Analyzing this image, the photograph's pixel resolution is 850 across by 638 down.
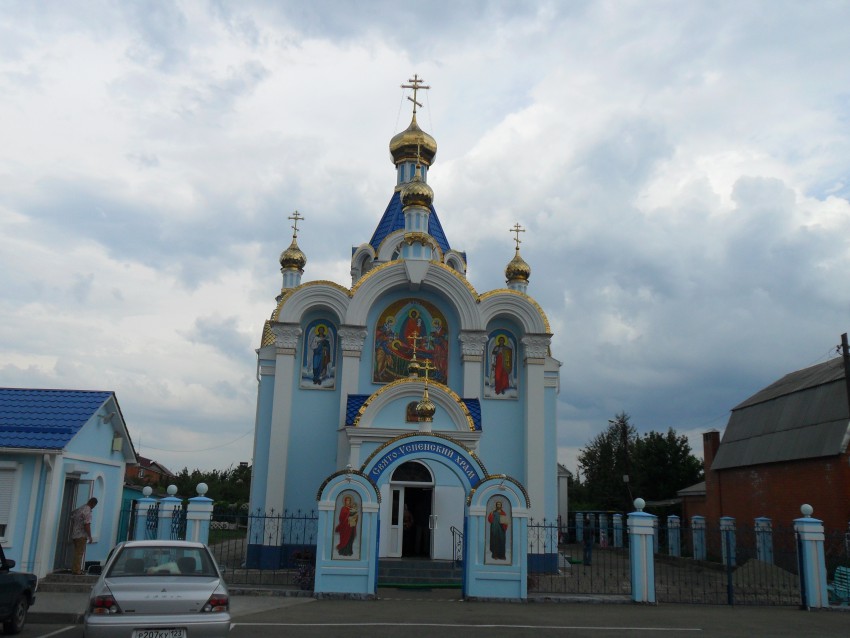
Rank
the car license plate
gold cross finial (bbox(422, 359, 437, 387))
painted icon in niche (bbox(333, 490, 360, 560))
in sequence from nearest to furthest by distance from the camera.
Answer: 1. the car license plate
2. painted icon in niche (bbox(333, 490, 360, 560))
3. gold cross finial (bbox(422, 359, 437, 387))

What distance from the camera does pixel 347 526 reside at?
42.5 feet

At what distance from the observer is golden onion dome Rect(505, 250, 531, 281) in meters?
23.5

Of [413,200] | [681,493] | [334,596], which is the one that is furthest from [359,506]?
[681,493]

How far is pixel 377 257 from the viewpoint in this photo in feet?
75.2

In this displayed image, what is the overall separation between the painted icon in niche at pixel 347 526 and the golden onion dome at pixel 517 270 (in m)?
12.0

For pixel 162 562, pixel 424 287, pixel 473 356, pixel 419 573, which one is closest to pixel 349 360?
pixel 424 287

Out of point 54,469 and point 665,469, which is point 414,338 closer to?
point 54,469

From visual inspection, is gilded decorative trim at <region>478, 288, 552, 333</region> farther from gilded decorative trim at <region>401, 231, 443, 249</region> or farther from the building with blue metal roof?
the building with blue metal roof

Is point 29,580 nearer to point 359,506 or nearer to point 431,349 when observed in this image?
point 359,506

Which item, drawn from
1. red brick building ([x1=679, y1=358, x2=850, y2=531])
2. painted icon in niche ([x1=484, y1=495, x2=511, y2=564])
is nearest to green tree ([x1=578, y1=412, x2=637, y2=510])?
red brick building ([x1=679, y1=358, x2=850, y2=531])

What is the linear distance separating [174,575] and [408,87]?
19564mm

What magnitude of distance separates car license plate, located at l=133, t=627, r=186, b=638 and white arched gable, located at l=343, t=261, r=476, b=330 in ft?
43.7

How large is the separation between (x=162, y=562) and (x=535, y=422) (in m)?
13.2

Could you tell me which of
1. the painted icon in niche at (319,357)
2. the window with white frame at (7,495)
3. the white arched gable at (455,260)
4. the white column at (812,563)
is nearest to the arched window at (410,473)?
the painted icon in niche at (319,357)
